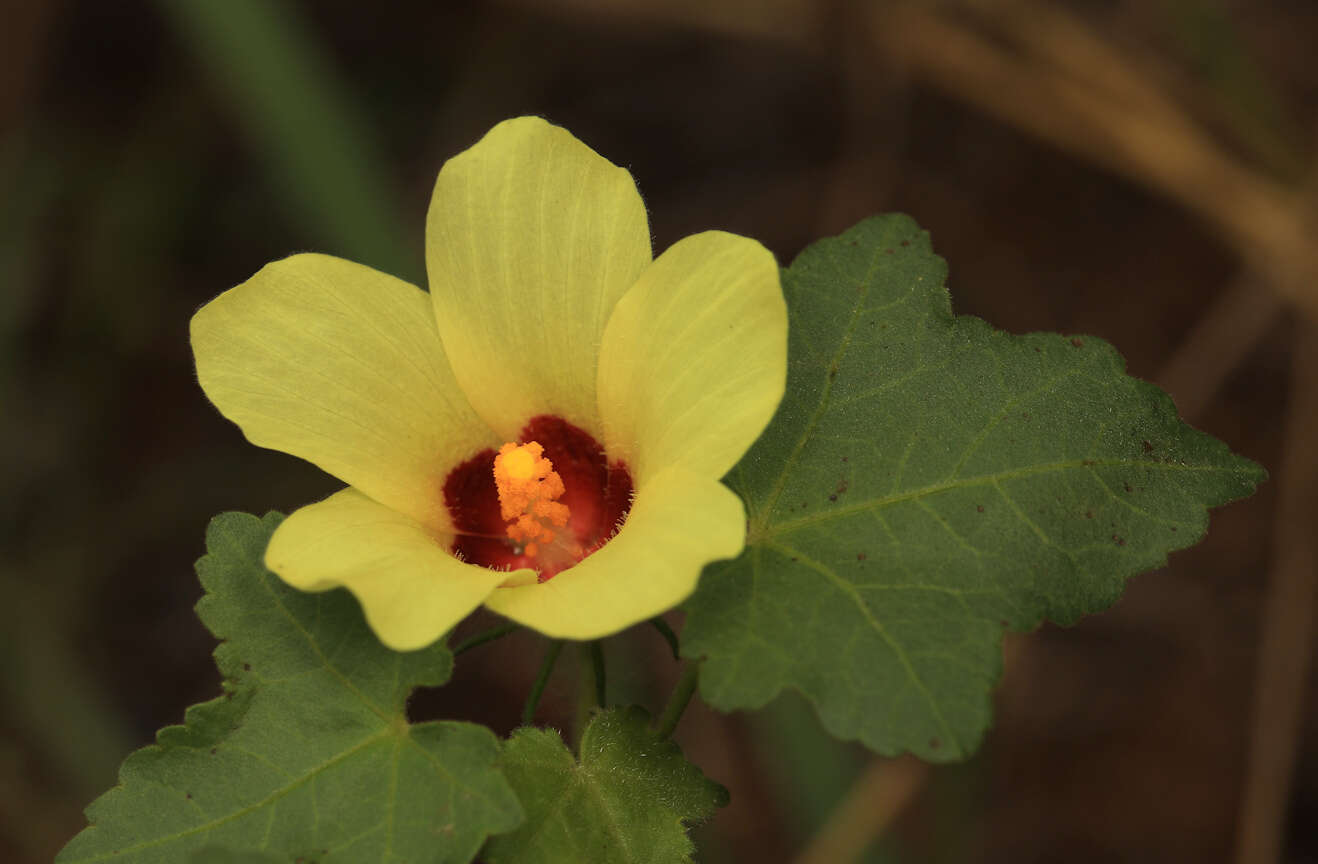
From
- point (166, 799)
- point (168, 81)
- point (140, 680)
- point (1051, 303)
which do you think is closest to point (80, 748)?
point (140, 680)

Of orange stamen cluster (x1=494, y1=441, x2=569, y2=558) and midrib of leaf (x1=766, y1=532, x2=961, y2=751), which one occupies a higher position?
midrib of leaf (x1=766, y1=532, x2=961, y2=751)

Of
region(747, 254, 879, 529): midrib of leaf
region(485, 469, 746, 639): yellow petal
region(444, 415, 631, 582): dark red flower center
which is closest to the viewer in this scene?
region(485, 469, 746, 639): yellow petal

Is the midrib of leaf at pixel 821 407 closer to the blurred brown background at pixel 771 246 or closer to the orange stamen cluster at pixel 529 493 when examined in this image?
the orange stamen cluster at pixel 529 493

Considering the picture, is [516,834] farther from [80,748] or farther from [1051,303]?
[1051,303]

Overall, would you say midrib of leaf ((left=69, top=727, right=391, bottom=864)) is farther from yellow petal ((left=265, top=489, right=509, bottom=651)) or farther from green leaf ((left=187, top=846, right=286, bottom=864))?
yellow petal ((left=265, top=489, right=509, bottom=651))

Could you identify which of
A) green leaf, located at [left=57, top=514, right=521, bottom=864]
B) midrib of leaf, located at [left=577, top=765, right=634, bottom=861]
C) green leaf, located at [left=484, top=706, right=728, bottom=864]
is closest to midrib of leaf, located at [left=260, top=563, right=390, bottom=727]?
green leaf, located at [left=57, top=514, right=521, bottom=864]

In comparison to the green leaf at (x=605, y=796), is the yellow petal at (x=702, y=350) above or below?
above

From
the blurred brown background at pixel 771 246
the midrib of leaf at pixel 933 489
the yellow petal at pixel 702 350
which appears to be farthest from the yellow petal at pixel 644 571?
the blurred brown background at pixel 771 246
